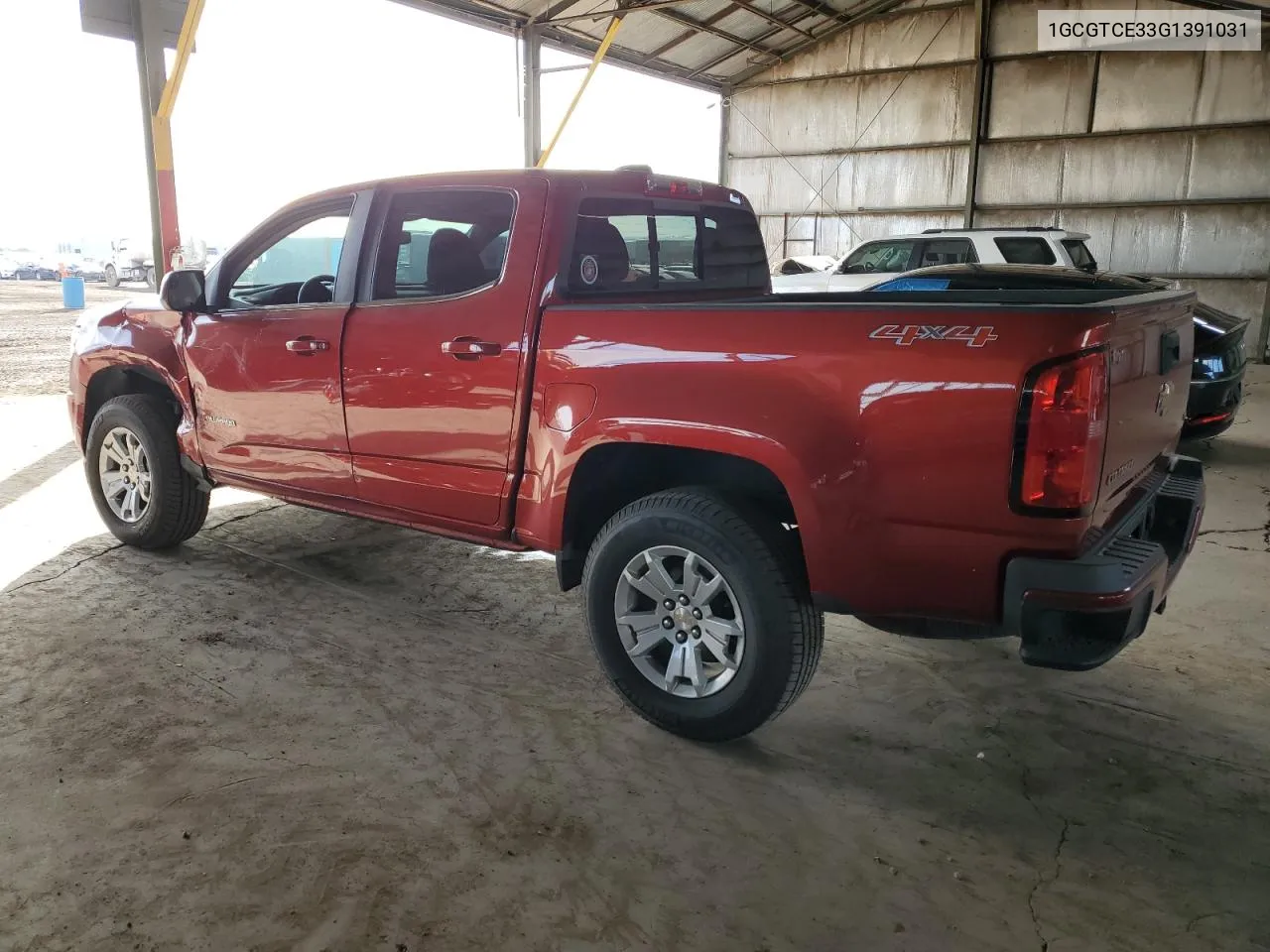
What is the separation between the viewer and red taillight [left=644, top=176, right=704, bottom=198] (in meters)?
3.49

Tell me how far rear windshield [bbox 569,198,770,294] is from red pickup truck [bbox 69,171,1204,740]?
1 cm

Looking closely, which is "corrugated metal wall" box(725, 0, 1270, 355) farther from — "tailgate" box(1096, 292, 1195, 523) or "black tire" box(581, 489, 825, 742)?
"black tire" box(581, 489, 825, 742)

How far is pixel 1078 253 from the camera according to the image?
10.3 metres

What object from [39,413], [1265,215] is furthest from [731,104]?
[39,413]

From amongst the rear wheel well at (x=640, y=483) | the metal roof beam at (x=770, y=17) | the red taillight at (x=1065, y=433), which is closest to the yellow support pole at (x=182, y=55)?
the metal roof beam at (x=770, y=17)

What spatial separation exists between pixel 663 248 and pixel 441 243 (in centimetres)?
88

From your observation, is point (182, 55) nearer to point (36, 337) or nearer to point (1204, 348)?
point (36, 337)

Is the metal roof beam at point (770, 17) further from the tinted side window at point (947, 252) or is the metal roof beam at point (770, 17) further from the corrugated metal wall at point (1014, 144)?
the tinted side window at point (947, 252)

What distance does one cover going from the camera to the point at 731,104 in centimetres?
1875

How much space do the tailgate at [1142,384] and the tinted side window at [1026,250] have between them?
7699 mm

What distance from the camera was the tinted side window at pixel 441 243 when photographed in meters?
3.38

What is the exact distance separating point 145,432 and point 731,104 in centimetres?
1666

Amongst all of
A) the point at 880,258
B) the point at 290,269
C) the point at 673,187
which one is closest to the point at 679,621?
the point at 673,187

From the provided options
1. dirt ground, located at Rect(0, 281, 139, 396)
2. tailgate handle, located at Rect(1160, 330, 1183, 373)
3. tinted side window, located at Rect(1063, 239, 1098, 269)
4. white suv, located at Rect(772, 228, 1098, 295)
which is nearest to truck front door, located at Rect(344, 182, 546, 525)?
tailgate handle, located at Rect(1160, 330, 1183, 373)
